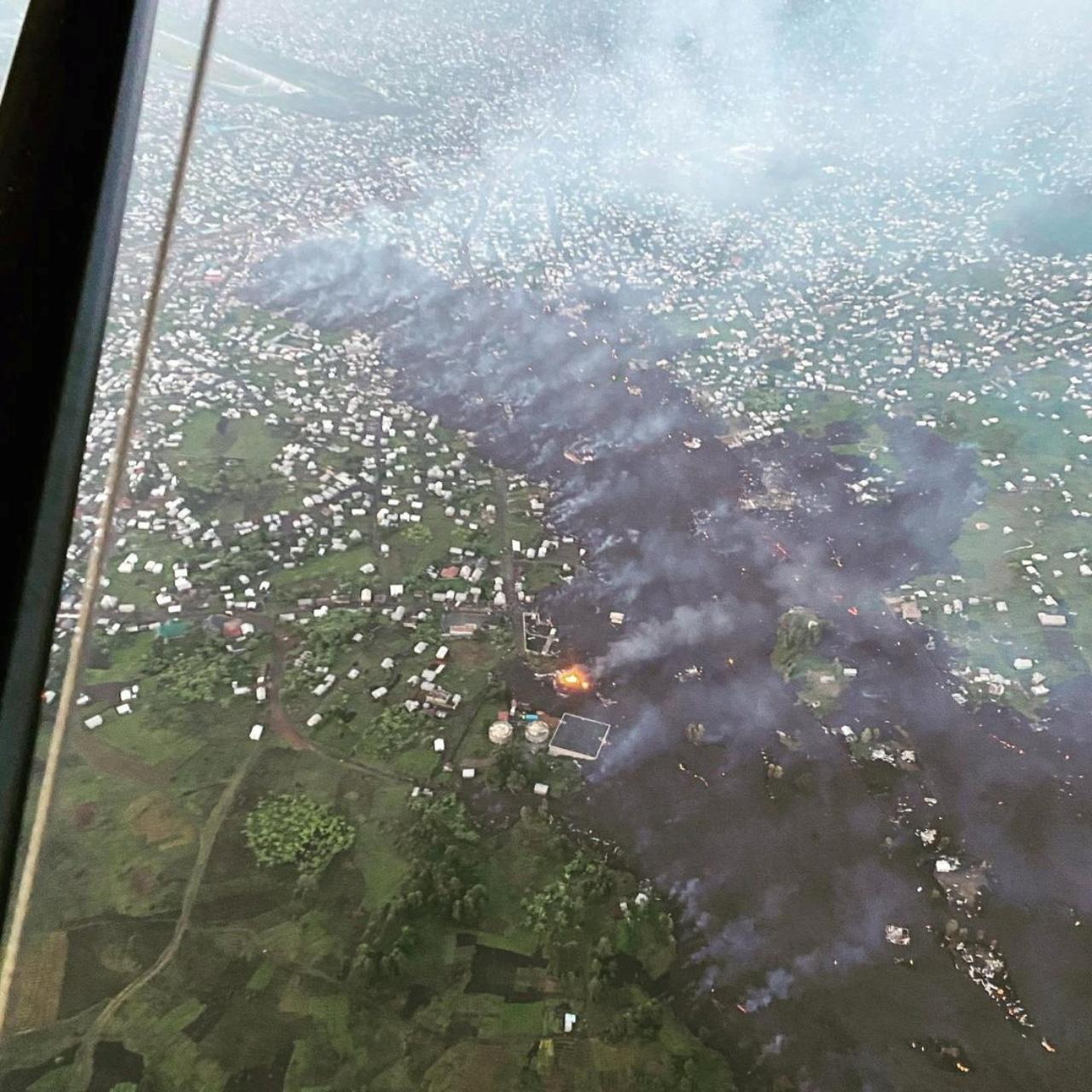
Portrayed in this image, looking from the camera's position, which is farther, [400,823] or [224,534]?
[224,534]

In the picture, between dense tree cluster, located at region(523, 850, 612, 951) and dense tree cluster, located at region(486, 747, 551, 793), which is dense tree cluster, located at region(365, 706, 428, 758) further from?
dense tree cluster, located at region(523, 850, 612, 951)

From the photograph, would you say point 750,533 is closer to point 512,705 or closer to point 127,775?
point 512,705

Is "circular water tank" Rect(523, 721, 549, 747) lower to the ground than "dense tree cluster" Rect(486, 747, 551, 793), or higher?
higher

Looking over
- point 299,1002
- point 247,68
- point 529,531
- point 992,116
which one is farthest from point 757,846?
point 992,116

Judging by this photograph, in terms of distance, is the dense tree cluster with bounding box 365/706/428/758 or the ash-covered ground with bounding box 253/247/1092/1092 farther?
the dense tree cluster with bounding box 365/706/428/758

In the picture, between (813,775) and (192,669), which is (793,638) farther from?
(192,669)

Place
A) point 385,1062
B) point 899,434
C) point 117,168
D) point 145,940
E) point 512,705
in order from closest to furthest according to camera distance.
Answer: point 117,168 → point 385,1062 → point 145,940 → point 512,705 → point 899,434

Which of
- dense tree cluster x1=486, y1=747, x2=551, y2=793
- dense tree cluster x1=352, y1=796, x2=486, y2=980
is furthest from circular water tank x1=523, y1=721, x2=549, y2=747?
dense tree cluster x1=352, y1=796, x2=486, y2=980
